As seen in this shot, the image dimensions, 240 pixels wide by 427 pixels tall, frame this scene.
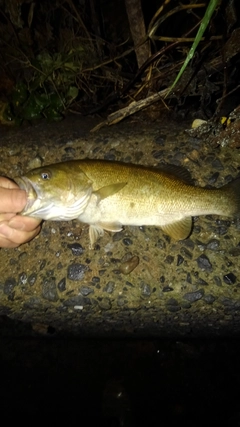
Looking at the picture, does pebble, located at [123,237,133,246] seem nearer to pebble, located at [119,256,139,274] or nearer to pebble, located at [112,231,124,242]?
pebble, located at [112,231,124,242]

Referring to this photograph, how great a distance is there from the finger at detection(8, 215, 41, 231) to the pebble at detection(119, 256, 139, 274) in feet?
3.23

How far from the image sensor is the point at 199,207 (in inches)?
112

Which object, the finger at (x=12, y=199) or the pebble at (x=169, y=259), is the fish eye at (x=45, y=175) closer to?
the finger at (x=12, y=199)

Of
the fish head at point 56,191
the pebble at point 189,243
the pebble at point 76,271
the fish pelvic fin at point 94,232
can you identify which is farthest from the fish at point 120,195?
the pebble at point 76,271

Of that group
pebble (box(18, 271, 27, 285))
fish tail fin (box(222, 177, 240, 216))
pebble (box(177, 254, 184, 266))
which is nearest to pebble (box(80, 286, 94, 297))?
pebble (box(18, 271, 27, 285))

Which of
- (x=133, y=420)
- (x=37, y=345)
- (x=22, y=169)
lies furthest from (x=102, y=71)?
(x=133, y=420)

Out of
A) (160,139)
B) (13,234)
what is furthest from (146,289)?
(160,139)

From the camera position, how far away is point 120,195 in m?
2.75

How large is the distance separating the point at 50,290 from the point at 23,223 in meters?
0.82

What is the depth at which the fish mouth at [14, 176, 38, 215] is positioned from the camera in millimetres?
2508

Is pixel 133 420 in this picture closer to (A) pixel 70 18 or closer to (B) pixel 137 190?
(B) pixel 137 190

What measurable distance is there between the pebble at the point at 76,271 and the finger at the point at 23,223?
0.61 m

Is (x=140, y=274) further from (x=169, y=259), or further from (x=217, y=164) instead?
(x=217, y=164)

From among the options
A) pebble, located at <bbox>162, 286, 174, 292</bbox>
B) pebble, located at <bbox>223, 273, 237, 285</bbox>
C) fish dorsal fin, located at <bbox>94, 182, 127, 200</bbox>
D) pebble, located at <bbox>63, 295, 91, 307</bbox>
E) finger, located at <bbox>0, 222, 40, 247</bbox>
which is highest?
fish dorsal fin, located at <bbox>94, 182, 127, 200</bbox>
